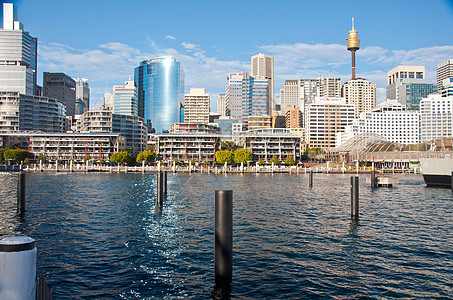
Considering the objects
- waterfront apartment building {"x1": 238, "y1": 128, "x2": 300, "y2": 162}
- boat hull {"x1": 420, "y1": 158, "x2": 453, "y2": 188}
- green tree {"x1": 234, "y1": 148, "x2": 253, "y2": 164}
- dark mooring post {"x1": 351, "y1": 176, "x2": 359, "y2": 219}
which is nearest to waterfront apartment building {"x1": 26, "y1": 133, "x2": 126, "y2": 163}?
green tree {"x1": 234, "y1": 148, "x2": 253, "y2": 164}

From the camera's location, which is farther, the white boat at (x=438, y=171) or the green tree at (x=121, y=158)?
the green tree at (x=121, y=158)

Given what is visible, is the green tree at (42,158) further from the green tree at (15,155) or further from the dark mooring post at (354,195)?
the dark mooring post at (354,195)

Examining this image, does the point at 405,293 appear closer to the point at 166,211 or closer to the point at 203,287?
the point at 203,287

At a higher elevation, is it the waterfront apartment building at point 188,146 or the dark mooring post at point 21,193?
the waterfront apartment building at point 188,146

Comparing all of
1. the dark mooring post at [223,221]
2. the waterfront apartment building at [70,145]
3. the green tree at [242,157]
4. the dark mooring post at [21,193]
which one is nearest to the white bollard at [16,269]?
the dark mooring post at [223,221]

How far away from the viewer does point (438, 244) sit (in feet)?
83.0

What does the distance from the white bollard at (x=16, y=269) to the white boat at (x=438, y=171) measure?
80019 mm

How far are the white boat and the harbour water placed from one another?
3604 centimetres

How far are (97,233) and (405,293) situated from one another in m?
22.4

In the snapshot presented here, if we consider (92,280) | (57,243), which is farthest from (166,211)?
(92,280)

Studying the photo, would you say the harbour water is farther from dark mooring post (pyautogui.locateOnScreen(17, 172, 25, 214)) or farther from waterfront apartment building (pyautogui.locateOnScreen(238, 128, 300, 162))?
waterfront apartment building (pyautogui.locateOnScreen(238, 128, 300, 162))

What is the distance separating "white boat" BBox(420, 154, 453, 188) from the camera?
234 ft

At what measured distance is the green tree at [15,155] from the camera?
152275 mm

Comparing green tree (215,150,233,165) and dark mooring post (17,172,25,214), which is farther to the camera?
green tree (215,150,233,165)
